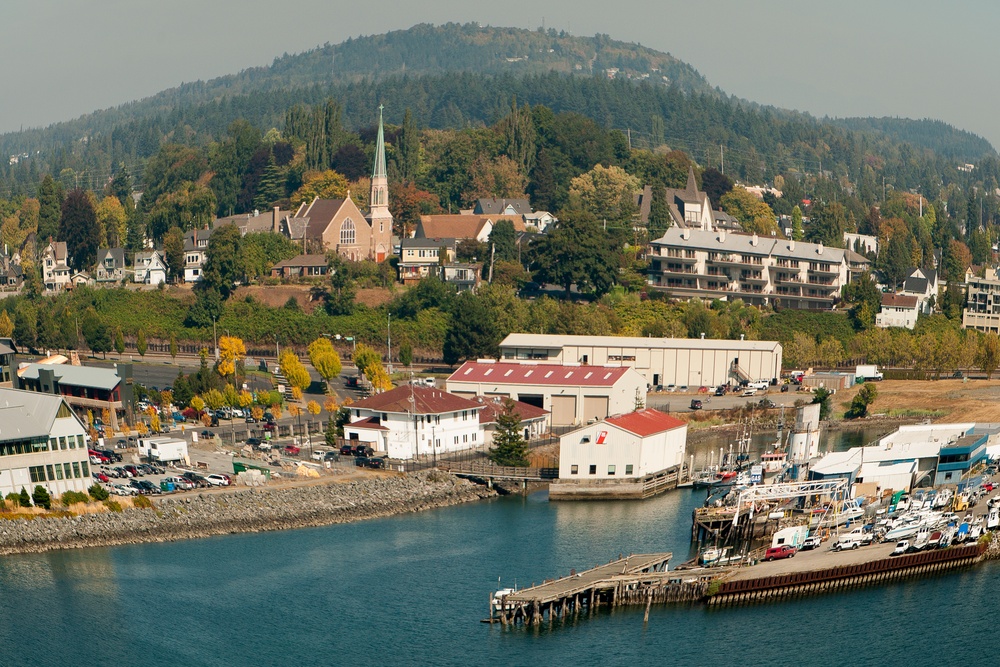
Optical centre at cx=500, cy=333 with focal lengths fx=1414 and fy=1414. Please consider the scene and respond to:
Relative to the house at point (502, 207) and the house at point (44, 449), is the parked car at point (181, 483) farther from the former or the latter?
the house at point (502, 207)

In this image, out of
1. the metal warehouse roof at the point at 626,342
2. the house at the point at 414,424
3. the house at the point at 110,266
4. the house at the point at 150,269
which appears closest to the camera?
the house at the point at 414,424

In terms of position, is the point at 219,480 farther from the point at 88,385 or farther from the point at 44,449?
the point at 88,385

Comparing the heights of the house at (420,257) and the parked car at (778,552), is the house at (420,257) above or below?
above

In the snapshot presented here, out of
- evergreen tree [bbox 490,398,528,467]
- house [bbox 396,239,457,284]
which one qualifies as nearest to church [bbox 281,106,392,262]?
house [bbox 396,239,457,284]

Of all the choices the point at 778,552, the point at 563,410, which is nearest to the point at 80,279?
the point at 563,410

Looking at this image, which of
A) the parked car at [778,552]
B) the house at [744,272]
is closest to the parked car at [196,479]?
the parked car at [778,552]

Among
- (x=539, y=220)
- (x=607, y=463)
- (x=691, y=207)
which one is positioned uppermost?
(x=691, y=207)

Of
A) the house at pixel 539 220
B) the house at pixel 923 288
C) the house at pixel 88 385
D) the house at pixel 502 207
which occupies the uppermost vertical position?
the house at pixel 502 207
